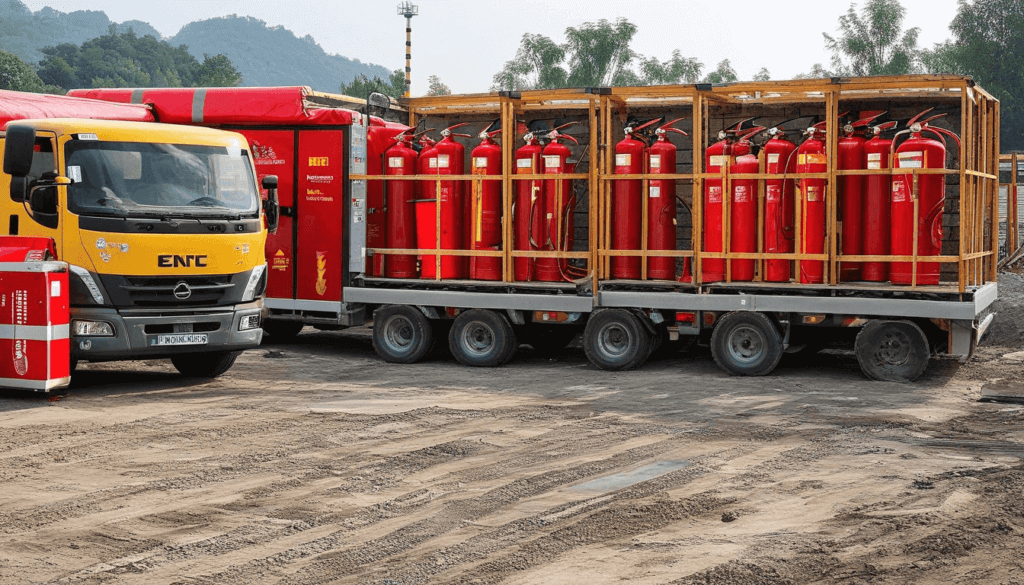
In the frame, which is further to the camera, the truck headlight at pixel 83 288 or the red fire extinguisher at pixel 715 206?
the red fire extinguisher at pixel 715 206

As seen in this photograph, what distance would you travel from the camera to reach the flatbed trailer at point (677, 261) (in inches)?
502

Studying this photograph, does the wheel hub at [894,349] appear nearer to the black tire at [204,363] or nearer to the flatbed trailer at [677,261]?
the flatbed trailer at [677,261]

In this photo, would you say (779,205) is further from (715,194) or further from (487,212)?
(487,212)

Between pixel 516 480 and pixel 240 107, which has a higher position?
pixel 240 107

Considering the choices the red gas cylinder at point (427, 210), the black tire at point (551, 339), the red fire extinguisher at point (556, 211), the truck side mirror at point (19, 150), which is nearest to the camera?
the truck side mirror at point (19, 150)

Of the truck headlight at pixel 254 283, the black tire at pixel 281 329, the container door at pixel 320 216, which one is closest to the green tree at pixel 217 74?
the black tire at pixel 281 329

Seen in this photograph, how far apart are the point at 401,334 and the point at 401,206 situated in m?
1.55

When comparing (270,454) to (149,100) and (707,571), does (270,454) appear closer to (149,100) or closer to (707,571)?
(707,571)

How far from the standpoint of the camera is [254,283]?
42.2 ft

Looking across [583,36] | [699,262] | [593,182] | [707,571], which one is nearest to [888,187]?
[699,262]

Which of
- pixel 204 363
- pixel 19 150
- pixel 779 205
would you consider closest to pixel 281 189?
pixel 204 363

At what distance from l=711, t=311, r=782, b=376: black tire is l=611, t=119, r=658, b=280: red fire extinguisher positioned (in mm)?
1233

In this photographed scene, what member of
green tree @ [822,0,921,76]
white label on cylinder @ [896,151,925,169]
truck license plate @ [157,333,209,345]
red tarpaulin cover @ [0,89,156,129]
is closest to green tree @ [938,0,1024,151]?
green tree @ [822,0,921,76]

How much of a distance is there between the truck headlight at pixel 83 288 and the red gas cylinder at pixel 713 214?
20.6ft
